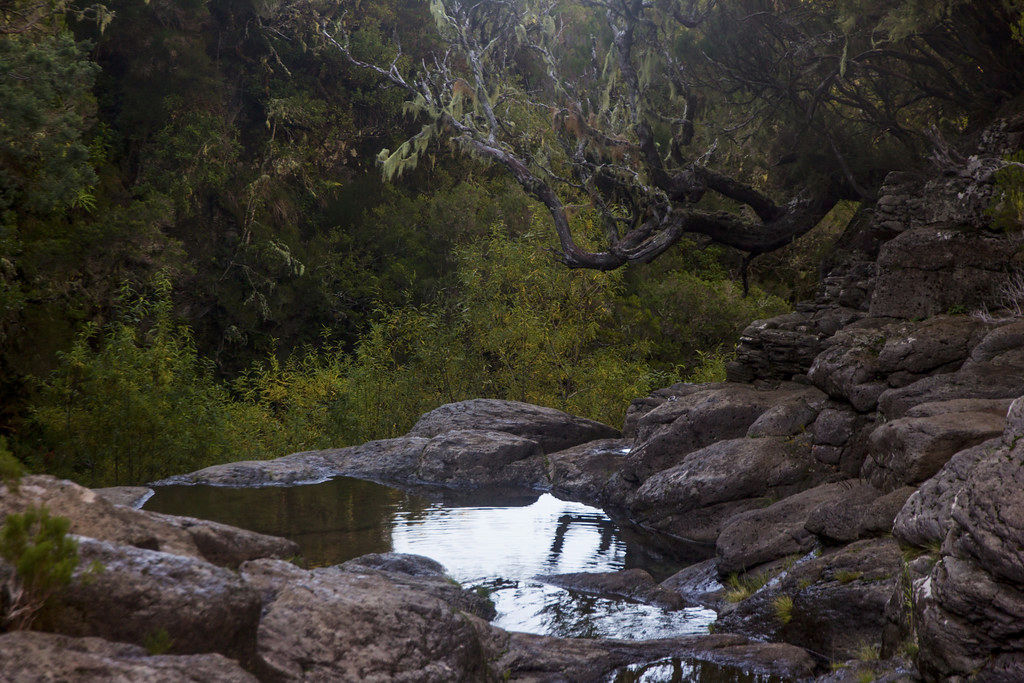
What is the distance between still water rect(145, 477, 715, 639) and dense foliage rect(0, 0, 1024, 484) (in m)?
2.10

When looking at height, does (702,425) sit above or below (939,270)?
below

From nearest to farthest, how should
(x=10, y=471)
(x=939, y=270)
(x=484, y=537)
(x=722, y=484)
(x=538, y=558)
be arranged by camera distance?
(x=10, y=471) → (x=538, y=558) → (x=484, y=537) → (x=722, y=484) → (x=939, y=270)

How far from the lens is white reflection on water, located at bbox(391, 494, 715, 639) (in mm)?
6371

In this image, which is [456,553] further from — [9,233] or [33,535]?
[9,233]

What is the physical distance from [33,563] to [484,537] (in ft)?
20.7

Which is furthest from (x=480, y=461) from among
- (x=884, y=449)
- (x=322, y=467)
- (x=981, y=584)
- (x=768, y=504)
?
(x=981, y=584)

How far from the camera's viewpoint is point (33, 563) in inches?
112

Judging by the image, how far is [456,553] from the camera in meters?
8.17

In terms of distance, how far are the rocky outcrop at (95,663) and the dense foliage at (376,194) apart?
7.56 meters

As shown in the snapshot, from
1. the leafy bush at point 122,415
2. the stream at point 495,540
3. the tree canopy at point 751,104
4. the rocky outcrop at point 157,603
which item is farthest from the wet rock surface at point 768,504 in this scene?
the tree canopy at point 751,104

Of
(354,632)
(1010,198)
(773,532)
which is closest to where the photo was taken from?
(354,632)

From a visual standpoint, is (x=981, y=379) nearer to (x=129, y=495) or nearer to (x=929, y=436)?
(x=929, y=436)

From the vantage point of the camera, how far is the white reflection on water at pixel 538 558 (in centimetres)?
637

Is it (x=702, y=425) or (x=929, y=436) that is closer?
(x=929, y=436)
